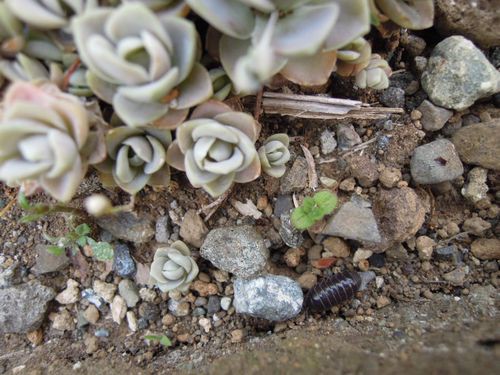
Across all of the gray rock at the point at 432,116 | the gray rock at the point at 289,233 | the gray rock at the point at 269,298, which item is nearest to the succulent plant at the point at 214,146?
the gray rock at the point at 289,233

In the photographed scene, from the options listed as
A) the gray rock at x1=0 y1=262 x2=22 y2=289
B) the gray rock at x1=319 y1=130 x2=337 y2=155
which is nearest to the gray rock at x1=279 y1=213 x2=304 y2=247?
the gray rock at x1=319 y1=130 x2=337 y2=155

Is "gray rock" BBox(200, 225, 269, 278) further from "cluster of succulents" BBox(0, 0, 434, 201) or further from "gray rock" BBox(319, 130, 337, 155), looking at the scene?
"gray rock" BBox(319, 130, 337, 155)

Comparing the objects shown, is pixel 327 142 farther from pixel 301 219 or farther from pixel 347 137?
pixel 301 219

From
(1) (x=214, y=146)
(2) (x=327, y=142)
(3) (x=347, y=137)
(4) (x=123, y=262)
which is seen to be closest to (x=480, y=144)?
(3) (x=347, y=137)

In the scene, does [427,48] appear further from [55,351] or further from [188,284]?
[55,351]

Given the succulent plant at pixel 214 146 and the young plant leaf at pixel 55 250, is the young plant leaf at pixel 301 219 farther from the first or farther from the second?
the young plant leaf at pixel 55 250

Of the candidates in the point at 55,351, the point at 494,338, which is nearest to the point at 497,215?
the point at 494,338
